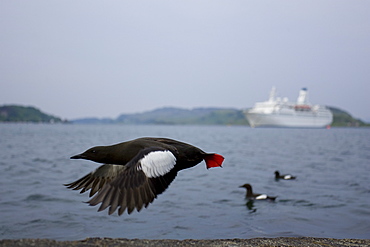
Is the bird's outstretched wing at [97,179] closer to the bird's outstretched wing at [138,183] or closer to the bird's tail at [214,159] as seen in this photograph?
the bird's outstretched wing at [138,183]

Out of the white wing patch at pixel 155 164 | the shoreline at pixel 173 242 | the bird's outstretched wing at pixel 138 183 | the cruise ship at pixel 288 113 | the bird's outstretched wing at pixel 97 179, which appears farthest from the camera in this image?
the cruise ship at pixel 288 113

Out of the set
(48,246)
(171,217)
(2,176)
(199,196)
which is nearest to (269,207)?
(199,196)

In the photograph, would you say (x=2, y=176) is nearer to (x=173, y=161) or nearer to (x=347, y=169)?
(x=173, y=161)

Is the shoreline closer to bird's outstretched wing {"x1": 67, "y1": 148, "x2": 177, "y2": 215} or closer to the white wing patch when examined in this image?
bird's outstretched wing {"x1": 67, "y1": 148, "x2": 177, "y2": 215}

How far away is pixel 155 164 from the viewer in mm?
3713

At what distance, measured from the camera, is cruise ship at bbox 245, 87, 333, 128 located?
385 ft

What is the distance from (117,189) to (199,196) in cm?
935

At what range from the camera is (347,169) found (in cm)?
2103

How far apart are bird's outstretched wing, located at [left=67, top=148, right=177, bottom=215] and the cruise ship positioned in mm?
115246

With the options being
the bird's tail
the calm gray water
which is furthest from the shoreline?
the calm gray water

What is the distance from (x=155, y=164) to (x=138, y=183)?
0.77 feet

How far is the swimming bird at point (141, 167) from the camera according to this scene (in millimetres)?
3586

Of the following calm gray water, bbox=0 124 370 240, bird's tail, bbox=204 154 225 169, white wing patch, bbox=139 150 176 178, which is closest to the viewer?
white wing patch, bbox=139 150 176 178

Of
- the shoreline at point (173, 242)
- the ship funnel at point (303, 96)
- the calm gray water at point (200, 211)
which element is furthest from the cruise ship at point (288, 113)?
the shoreline at point (173, 242)
